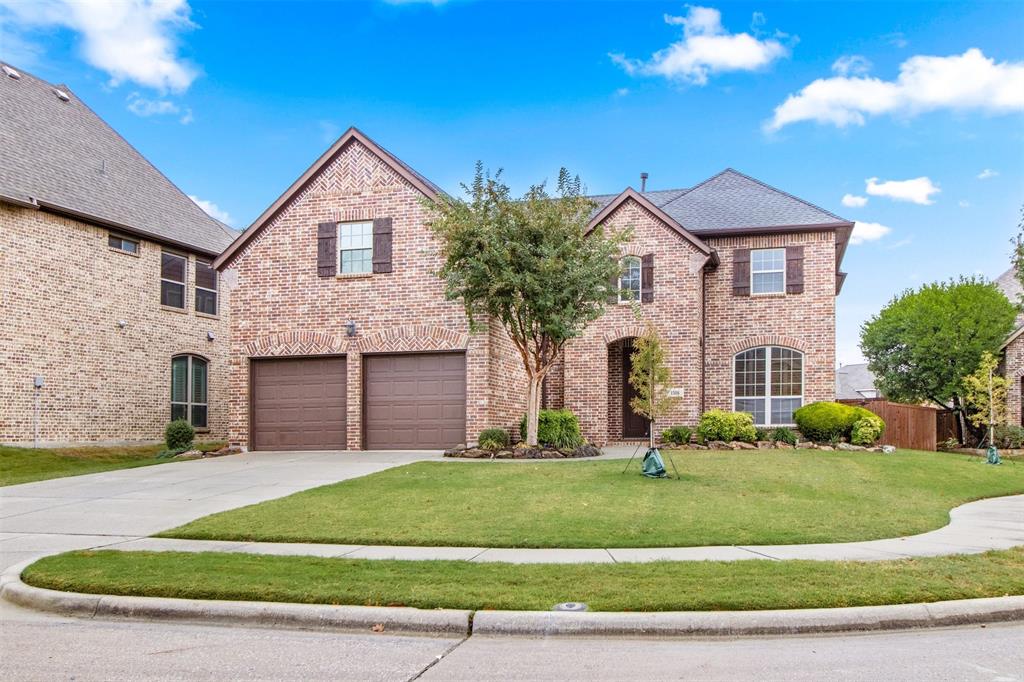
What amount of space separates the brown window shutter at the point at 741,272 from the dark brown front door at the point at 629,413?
3.51 m

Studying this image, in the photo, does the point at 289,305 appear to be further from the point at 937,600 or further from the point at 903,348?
the point at 903,348

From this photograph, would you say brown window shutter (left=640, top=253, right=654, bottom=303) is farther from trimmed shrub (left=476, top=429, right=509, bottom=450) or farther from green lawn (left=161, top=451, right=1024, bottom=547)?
green lawn (left=161, top=451, right=1024, bottom=547)

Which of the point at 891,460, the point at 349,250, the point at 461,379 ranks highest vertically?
the point at 349,250

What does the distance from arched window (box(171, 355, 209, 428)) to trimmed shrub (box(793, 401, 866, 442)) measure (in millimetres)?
18663

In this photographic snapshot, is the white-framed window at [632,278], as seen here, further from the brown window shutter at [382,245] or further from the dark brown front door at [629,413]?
the brown window shutter at [382,245]

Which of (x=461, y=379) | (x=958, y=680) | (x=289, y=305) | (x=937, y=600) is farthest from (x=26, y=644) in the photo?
(x=289, y=305)

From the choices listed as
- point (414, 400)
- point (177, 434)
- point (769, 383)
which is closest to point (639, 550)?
point (414, 400)

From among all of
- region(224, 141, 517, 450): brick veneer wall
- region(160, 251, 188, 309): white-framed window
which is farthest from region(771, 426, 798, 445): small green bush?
region(160, 251, 188, 309): white-framed window

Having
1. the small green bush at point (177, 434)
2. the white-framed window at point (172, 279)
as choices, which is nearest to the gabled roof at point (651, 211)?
the small green bush at point (177, 434)

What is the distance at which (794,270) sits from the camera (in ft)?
77.2

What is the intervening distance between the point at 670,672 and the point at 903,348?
31.4 meters

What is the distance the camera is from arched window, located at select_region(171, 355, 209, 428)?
2558 cm

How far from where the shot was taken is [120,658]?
5508mm

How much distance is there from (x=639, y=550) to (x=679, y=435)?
13.1 metres
